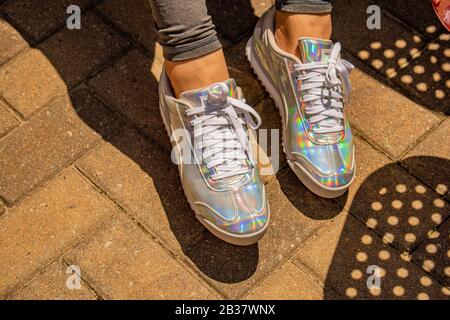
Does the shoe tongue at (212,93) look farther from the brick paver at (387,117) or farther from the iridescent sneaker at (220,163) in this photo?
the brick paver at (387,117)

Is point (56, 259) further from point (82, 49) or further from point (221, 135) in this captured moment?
point (82, 49)

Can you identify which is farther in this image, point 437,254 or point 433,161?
point 433,161

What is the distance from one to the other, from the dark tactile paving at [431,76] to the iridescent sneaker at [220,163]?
1.93 ft

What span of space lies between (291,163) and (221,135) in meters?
0.24

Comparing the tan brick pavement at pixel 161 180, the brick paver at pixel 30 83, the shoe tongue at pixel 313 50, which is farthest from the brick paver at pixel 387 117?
the brick paver at pixel 30 83

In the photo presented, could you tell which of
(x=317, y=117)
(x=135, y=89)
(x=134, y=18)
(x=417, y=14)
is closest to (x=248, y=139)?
(x=317, y=117)

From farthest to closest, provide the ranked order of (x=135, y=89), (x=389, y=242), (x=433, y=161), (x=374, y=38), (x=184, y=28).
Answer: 1. (x=374, y=38)
2. (x=135, y=89)
3. (x=433, y=161)
4. (x=389, y=242)
5. (x=184, y=28)

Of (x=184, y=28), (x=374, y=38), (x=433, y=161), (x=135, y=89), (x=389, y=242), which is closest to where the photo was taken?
(x=184, y=28)

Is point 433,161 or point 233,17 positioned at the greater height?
point 233,17

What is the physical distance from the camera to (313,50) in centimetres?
203

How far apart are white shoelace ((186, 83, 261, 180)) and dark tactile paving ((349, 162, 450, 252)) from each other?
369 millimetres

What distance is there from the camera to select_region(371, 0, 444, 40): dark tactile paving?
241cm

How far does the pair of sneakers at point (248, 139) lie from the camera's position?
1.91 meters

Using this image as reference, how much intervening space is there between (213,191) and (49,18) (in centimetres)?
92
